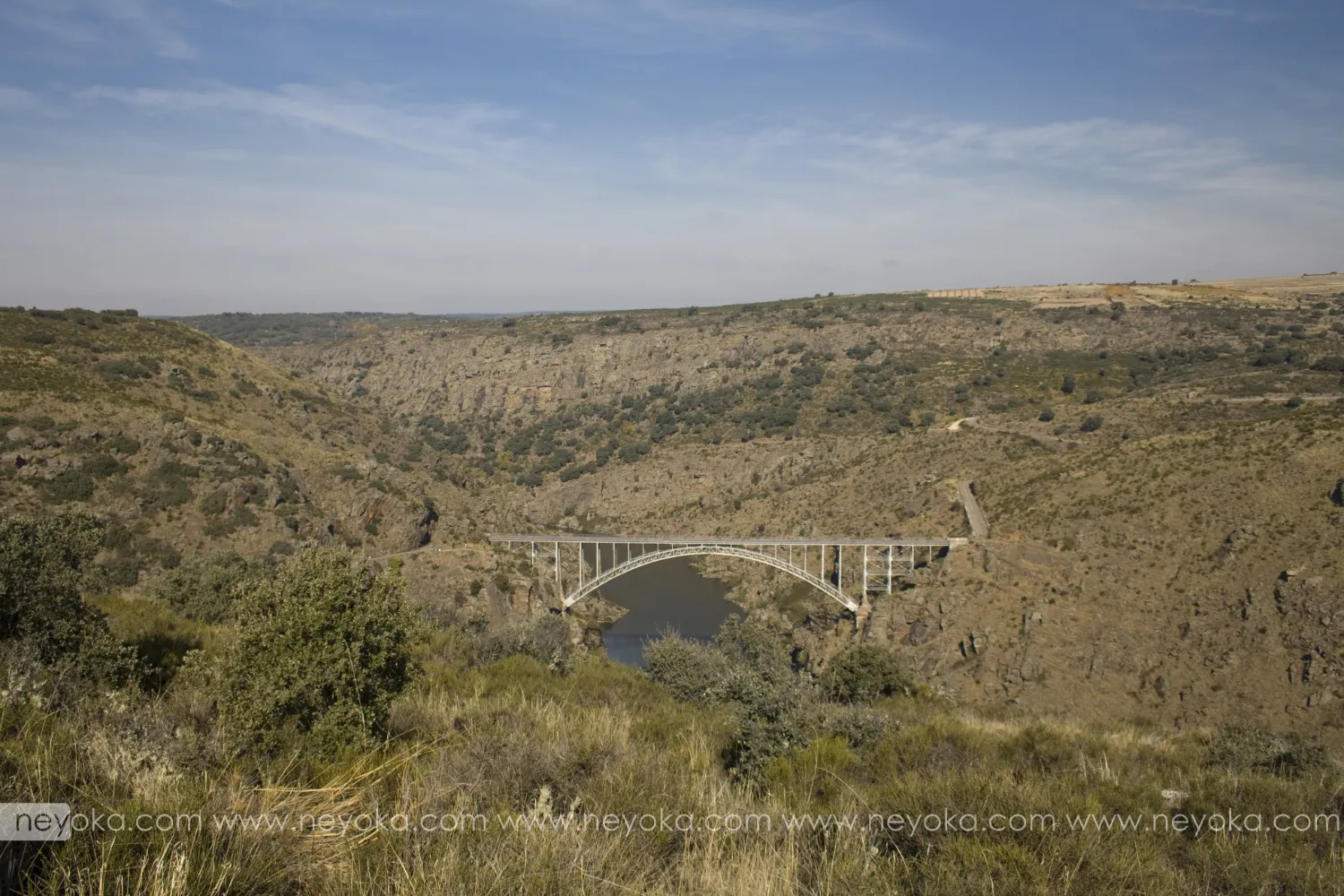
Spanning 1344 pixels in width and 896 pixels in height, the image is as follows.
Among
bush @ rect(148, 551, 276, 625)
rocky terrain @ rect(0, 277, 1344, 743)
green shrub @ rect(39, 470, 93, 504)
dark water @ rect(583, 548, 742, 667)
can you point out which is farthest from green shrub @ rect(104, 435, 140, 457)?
dark water @ rect(583, 548, 742, 667)

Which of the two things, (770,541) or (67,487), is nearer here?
(67,487)

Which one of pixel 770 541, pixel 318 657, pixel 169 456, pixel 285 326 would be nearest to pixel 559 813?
pixel 318 657

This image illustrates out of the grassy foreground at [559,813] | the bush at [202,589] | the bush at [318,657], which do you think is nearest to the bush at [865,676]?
the grassy foreground at [559,813]

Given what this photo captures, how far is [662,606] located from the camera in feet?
170

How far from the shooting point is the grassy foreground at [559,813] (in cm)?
279

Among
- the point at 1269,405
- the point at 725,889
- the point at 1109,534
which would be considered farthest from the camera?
the point at 1269,405

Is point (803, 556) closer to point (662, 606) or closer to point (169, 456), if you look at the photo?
point (662, 606)

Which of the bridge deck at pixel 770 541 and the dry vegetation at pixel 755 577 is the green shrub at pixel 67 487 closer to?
the dry vegetation at pixel 755 577

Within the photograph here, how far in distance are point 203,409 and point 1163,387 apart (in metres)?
66.0

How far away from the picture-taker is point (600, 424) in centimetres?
8612

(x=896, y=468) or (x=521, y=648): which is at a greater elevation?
(x=521, y=648)

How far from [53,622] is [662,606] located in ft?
153

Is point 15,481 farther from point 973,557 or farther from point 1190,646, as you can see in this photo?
point 1190,646

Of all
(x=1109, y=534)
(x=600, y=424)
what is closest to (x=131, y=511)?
(x=1109, y=534)
